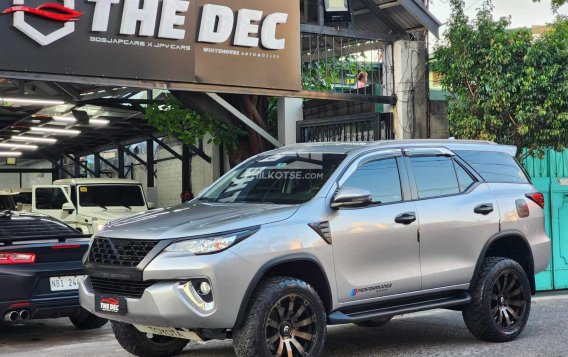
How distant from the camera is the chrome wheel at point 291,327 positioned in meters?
5.43

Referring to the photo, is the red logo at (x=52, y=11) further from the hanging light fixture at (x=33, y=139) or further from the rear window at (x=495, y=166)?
the hanging light fixture at (x=33, y=139)

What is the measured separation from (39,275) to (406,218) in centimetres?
375

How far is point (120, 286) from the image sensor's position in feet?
18.1

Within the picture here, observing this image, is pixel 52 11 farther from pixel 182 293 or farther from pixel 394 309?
pixel 394 309

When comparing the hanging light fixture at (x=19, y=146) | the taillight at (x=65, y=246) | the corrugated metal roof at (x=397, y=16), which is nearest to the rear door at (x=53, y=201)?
the corrugated metal roof at (x=397, y=16)

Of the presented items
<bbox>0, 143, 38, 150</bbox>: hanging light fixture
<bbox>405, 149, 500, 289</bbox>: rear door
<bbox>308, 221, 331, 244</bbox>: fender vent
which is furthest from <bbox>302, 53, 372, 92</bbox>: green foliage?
<bbox>0, 143, 38, 150</bbox>: hanging light fixture

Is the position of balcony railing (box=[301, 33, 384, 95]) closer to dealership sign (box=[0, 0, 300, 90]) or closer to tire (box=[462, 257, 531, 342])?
dealership sign (box=[0, 0, 300, 90])

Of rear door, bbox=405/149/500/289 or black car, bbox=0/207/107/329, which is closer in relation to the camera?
rear door, bbox=405/149/500/289

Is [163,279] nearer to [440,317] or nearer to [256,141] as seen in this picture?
[440,317]

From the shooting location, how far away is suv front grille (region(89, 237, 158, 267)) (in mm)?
5359

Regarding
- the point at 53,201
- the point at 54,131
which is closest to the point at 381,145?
the point at 53,201

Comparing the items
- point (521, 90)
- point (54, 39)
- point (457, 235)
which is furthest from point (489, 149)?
point (54, 39)

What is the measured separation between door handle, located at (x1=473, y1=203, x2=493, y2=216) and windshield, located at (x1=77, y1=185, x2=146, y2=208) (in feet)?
33.4

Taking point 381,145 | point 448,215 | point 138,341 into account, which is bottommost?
point 138,341
